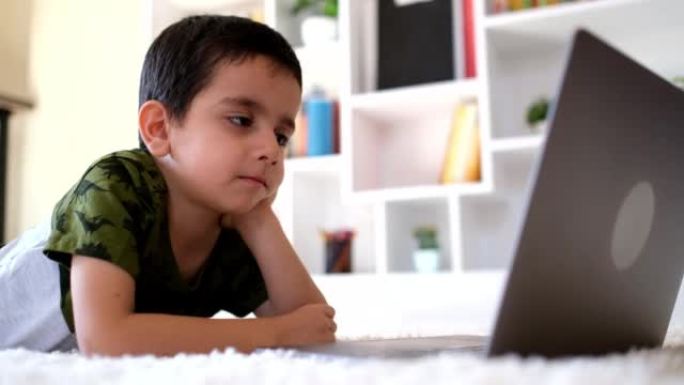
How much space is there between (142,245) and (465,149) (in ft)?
3.87

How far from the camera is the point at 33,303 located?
0.94 metres

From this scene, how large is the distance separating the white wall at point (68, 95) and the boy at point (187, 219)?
5.05ft

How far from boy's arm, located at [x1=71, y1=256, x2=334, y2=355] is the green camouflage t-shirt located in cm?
2

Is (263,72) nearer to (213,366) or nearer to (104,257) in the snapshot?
(104,257)

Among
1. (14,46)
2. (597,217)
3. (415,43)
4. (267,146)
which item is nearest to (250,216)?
(267,146)

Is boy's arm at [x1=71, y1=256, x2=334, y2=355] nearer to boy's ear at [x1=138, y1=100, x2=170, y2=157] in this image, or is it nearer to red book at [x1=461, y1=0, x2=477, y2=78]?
boy's ear at [x1=138, y1=100, x2=170, y2=157]

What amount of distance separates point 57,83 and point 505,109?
1.66 meters

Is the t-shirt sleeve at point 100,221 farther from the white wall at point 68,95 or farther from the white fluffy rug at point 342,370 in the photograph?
the white wall at point 68,95

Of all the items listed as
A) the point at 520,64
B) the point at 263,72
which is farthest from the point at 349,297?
the point at 263,72

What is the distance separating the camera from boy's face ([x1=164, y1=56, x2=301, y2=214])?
87 centimetres

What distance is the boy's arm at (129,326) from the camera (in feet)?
2.18

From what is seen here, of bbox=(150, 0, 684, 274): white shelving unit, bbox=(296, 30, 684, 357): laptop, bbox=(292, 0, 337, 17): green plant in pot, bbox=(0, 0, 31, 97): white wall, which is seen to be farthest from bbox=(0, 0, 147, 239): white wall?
bbox=(296, 30, 684, 357): laptop

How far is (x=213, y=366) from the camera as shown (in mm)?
451

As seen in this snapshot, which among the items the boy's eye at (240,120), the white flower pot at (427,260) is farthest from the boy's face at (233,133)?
the white flower pot at (427,260)
